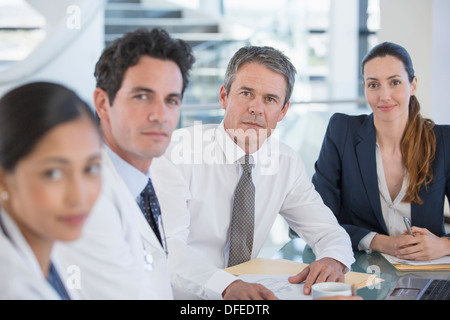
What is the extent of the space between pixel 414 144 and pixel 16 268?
1609 millimetres

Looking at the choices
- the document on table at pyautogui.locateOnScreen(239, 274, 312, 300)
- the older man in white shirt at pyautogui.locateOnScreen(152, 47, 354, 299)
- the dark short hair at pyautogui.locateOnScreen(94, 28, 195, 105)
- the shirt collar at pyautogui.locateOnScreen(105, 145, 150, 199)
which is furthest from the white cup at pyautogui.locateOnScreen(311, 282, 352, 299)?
the dark short hair at pyautogui.locateOnScreen(94, 28, 195, 105)

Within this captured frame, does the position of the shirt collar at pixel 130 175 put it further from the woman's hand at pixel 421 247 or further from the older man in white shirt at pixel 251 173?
the woman's hand at pixel 421 247

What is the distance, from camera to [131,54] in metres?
1.02

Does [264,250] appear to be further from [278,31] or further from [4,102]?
[278,31]

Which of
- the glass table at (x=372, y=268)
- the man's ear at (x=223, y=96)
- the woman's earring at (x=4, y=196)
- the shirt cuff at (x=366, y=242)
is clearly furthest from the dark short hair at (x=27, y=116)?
the shirt cuff at (x=366, y=242)

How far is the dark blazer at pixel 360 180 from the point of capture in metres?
2.01

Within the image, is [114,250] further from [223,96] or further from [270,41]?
[270,41]

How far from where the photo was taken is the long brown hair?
77.9 inches

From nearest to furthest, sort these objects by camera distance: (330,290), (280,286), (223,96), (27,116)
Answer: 1. (27,116)
2. (330,290)
3. (280,286)
4. (223,96)

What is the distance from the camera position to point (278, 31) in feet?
20.7

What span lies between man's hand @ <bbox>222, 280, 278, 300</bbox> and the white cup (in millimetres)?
95

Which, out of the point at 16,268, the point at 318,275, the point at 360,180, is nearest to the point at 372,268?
the point at 318,275

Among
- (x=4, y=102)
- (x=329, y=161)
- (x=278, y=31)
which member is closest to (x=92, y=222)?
(x=4, y=102)

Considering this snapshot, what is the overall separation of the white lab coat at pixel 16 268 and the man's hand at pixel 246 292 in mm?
535
